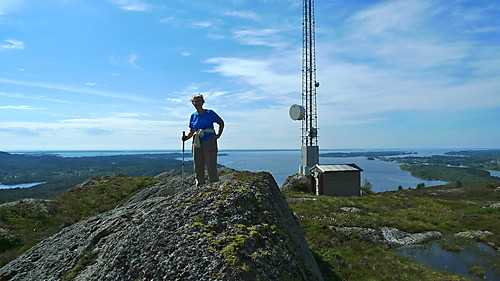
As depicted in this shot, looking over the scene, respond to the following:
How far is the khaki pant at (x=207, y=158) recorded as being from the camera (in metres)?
7.57

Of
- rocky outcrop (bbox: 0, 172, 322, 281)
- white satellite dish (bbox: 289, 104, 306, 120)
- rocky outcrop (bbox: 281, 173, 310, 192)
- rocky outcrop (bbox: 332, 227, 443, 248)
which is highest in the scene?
white satellite dish (bbox: 289, 104, 306, 120)

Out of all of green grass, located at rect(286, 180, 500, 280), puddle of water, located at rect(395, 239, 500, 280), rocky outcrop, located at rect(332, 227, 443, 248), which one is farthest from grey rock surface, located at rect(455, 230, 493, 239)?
rocky outcrop, located at rect(332, 227, 443, 248)

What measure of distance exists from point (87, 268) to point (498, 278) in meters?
12.7

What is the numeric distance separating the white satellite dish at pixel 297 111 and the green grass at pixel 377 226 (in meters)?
20.6

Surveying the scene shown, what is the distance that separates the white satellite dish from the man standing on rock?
3559cm

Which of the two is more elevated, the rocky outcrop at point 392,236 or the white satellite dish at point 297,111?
the white satellite dish at point 297,111

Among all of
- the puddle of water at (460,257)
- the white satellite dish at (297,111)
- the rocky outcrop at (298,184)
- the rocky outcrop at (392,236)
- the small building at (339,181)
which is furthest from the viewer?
the white satellite dish at (297,111)

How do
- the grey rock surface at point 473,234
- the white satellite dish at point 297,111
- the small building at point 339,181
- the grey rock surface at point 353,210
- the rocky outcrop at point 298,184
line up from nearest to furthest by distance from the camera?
the grey rock surface at point 473,234
the grey rock surface at point 353,210
the small building at point 339,181
the rocky outcrop at point 298,184
the white satellite dish at point 297,111

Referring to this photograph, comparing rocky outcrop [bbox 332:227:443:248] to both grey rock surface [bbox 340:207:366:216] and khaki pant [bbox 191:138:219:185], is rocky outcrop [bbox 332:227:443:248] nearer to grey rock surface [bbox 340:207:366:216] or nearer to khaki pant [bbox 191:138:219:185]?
grey rock surface [bbox 340:207:366:216]

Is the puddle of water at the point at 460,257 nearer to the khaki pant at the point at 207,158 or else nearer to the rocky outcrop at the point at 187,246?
the rocky outcrop at the point at 187,246

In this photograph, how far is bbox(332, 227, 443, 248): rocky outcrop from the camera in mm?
13307

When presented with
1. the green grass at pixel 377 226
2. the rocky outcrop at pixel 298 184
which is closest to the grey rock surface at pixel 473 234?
the green grass at pixel 377 226

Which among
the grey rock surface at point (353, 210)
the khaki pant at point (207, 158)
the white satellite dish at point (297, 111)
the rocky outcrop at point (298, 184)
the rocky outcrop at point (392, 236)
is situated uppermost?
the white satellite dish at point (297, 111)

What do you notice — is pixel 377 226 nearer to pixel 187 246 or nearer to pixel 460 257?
pixel 460 257
